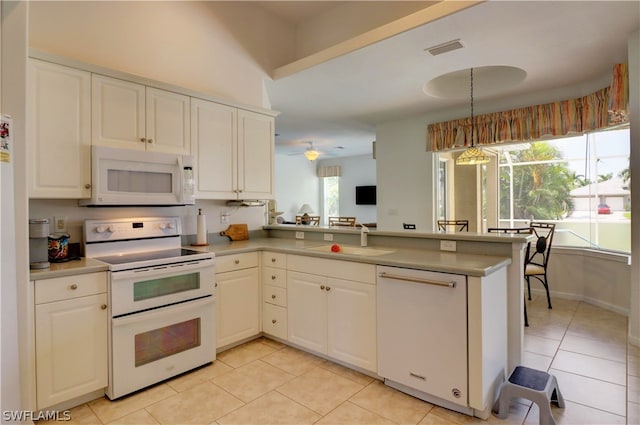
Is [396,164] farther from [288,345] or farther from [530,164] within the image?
[288,345]

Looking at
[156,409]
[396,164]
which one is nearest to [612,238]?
[396,164]

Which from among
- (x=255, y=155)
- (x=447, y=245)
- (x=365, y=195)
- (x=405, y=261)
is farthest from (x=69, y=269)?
(x=365, y=195)

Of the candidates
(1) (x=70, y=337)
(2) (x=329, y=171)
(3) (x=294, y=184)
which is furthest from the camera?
(2) (x=329, y=171)

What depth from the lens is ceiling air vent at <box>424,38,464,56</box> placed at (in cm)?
292

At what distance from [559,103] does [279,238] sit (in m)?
3.70

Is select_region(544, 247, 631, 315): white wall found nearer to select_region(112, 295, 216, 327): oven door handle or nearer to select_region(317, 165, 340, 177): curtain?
select_region(112, 295, 216, 327): oven door handle

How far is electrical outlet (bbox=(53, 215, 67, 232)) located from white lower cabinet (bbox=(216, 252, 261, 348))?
108cm

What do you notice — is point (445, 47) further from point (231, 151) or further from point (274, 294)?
point (274, 294)

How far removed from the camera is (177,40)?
122 inches

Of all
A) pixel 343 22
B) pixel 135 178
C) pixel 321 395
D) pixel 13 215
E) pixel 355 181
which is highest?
pixel 343 22

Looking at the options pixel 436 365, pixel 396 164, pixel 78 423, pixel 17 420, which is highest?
pixel 396 164

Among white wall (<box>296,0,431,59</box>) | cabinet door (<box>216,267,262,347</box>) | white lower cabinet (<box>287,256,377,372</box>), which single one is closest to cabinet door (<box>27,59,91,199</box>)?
cabinet door (<box>216,267,262,347</box>)

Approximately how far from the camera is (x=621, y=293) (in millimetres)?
3822

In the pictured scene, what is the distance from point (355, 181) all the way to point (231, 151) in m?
6.81
